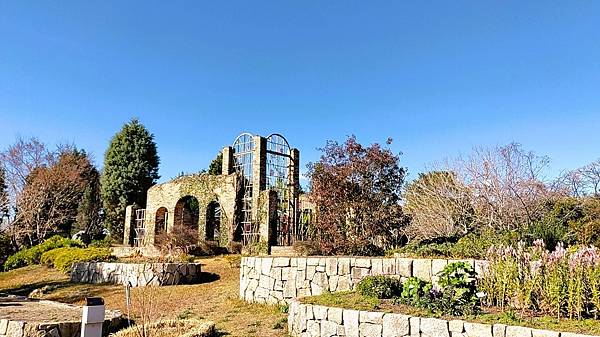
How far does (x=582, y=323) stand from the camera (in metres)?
4.45

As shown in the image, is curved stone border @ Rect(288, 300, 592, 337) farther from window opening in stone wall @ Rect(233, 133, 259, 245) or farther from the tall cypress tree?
the tall cypress tree

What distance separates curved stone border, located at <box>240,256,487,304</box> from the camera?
710 centimetres

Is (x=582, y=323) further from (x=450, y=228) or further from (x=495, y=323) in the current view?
(x=450, y=228)

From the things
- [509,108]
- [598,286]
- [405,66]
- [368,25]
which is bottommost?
[598,286]

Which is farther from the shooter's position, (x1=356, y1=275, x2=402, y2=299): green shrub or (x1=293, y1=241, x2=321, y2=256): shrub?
(x1=293, y1=241, x2=321, y2=256): shrub

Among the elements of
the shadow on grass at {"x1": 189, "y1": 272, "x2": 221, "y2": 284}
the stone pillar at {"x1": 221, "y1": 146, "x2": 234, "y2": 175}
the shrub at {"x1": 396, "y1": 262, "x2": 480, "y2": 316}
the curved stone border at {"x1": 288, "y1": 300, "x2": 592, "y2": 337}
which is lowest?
the shadow on grass at {"x1": 189, "y1": 272, "x2": 221, "y2": 284}

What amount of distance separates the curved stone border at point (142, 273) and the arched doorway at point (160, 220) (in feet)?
22.6

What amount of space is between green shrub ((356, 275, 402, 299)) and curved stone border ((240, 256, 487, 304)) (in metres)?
0.48

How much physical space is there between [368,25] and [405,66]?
6.09 feet

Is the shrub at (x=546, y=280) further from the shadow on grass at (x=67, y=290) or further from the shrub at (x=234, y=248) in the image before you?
the shrub at (x=234, y=248)

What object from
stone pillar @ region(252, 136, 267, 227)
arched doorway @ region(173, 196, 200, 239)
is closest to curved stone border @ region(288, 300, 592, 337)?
stone pillar @ region(252, 136, 267, 227)

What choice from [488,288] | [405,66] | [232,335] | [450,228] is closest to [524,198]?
[450,228]

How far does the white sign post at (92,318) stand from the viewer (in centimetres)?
488

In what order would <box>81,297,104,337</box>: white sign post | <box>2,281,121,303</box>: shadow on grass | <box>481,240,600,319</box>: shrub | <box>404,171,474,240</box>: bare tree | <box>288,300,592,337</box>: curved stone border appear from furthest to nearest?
1. <box>404,171,474,240</box>: bare tree
2. <box>2,281,121,303</box>: shadow on grass
3. <box>81,297,104,337</box>: white sign post
4. <box>481,240,600,319</box>: shrub
5. <box>288,300,592,337</box>: curved stone border
